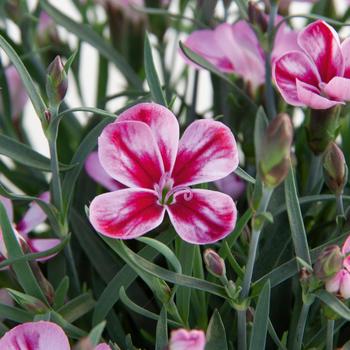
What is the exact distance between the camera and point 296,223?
1.50ft

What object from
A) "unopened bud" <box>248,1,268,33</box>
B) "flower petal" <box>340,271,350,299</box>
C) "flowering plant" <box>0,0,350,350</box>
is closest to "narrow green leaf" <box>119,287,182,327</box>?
"flowering plant" <box>0,0,350,350</box>

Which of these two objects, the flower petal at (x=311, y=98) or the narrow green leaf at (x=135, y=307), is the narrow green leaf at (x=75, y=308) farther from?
the flower petal at (x=311, y=98)

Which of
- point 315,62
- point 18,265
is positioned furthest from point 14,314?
point 315,62

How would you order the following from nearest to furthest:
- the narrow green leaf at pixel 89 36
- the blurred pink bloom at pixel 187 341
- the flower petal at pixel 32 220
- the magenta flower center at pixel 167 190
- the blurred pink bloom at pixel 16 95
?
the blurred pink bloom at pixel 187 341, the magenta flower center at pixel 167 190, the flower petal at pixel 32 220, the narrow green leaf at pixel 89 36, the blurred pink bloom at pixel 16 95

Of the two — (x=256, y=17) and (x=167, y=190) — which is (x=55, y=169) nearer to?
(x=167, y=190)

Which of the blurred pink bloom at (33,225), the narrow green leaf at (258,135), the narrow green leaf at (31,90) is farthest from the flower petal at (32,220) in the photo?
the narrow green leaf at (258,135)

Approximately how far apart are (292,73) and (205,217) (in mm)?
120

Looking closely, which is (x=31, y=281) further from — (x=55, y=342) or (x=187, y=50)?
(x=187, y=50)

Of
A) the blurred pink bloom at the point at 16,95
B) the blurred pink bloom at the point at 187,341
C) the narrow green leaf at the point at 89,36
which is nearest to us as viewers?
the blurred pink bloom at the point at 187,341

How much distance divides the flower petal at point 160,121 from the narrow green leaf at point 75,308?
4.7 inches

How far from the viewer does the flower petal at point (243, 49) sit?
64 cm

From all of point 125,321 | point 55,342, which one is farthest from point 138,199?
point 125,321

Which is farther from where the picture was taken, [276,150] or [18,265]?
[18,265]

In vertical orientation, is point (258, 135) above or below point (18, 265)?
above
